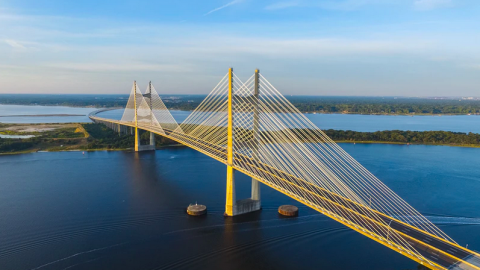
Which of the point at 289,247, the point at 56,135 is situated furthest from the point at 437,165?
the point at 56,135

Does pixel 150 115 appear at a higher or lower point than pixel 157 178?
higher

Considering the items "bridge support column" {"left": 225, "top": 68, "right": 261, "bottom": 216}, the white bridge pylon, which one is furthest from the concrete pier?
the white bridge pylon

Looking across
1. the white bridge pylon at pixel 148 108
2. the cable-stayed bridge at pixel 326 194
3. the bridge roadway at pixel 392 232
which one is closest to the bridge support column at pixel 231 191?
the cable-stayed bridge at pixel 326 194

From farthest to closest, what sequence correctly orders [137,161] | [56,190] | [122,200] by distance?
1. [137,161]
2. [56,190]
3. [122,200]

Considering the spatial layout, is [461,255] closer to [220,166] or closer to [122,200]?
[122,200]

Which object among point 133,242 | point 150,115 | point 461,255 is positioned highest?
point 150,115

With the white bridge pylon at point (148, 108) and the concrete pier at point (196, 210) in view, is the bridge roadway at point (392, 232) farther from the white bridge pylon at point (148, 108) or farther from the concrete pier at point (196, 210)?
the white bridge pylon at point (148, 108)

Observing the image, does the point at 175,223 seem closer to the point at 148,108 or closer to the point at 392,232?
the point at 392,232

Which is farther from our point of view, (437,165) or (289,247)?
(437,165)
